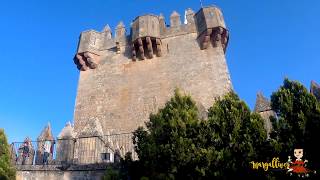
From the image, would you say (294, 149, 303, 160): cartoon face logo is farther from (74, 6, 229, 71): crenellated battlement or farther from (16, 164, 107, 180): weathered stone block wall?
(74, 6, 229, 71): crenellated battlement

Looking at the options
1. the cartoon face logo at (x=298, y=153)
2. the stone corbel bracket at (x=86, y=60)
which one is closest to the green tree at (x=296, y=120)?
the cartoon face logo at (x=298, y=153)

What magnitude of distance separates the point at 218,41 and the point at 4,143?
1149cm

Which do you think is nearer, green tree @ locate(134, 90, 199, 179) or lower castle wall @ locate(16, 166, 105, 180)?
green tree @ locate(134, 90, 199, 179)

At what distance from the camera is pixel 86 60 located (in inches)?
790

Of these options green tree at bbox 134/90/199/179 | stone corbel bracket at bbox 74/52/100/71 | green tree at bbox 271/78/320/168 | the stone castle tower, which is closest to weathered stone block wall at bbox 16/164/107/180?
green tree at bbox 134/90/199/179

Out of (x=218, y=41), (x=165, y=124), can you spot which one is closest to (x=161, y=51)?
(x=218, y=41)

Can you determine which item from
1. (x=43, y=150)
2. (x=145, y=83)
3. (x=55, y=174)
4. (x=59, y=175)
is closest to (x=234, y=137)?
(x=59, y=175)

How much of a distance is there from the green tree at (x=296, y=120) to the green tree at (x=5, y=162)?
8.55 metres

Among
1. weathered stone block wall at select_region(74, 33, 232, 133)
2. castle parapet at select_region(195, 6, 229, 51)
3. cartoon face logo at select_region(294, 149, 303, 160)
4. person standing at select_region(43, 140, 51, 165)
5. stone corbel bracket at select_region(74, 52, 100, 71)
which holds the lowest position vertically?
cartoon face logo at select_region(294, 149, 303, 160)

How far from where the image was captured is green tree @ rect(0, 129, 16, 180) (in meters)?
11.5

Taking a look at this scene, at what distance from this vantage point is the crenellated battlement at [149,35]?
18.7 m

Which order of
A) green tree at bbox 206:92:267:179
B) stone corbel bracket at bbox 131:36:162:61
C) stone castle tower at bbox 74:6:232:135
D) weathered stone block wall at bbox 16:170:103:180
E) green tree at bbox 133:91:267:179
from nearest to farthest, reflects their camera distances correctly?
green tree at bbox 206:92:267:179, green tree at bbox 133:91:267:179, weathered stone block wall at bbox 16:170:103:180, stone castle tower at bbox 74:6:232:135, stone corbel bracket at bbox 131:36:162:61

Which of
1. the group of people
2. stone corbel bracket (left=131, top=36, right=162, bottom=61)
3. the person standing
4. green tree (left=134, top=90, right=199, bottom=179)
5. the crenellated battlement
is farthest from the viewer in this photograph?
stone corbel bracket (left=131, top=36, right=162, bottom=61)

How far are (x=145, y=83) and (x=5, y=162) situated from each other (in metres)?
8.36
